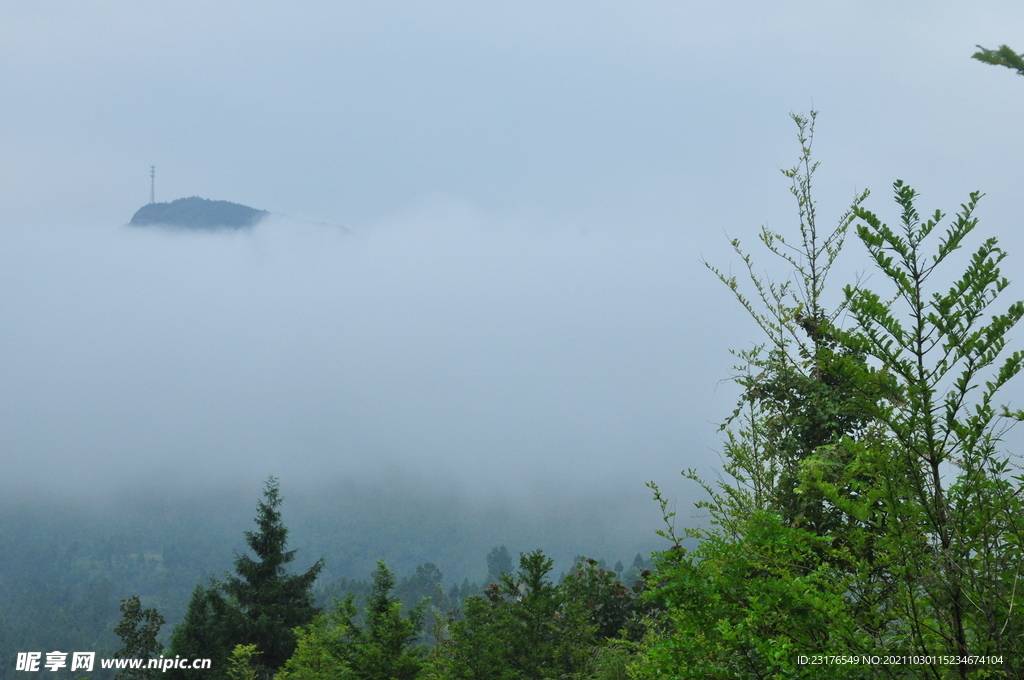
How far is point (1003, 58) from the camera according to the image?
2.87 meters

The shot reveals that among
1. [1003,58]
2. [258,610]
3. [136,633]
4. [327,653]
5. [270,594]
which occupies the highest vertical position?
[1003,58]

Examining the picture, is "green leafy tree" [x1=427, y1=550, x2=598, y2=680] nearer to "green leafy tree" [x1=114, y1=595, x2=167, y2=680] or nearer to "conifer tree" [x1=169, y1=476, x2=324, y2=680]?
"conifer tree" [x1=169, y1=476, x2=324, y2=680]

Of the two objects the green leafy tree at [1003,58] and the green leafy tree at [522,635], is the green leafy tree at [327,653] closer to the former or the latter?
the green leafy tree at [522,635]

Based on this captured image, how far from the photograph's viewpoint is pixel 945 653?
3.88 m

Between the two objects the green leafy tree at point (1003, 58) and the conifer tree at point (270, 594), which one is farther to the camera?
the conifer tree at point (270, 594)

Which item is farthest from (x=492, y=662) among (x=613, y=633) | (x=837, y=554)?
(x=837, y=554)

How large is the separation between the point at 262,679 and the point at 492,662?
16.7 metres

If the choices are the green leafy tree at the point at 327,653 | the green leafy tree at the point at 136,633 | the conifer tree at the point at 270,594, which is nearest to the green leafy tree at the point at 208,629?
the conifer tree at the point at 270,594

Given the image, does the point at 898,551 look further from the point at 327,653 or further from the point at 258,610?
the point at 258,610

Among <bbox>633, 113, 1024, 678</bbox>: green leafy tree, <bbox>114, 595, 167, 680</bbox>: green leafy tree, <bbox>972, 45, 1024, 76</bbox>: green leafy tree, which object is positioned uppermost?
<bbox>972, 45, 1024, 76</bbox>: green leafy tree

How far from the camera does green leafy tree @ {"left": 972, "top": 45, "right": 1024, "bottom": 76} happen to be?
2824 millimetres

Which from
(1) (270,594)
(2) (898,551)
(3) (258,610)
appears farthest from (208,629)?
(2) (898,551)

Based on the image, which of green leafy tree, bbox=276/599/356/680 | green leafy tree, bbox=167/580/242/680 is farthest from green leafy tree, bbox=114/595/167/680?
green leafy tree, bbox=276/599/356/680

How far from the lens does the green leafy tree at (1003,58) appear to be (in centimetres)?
282
